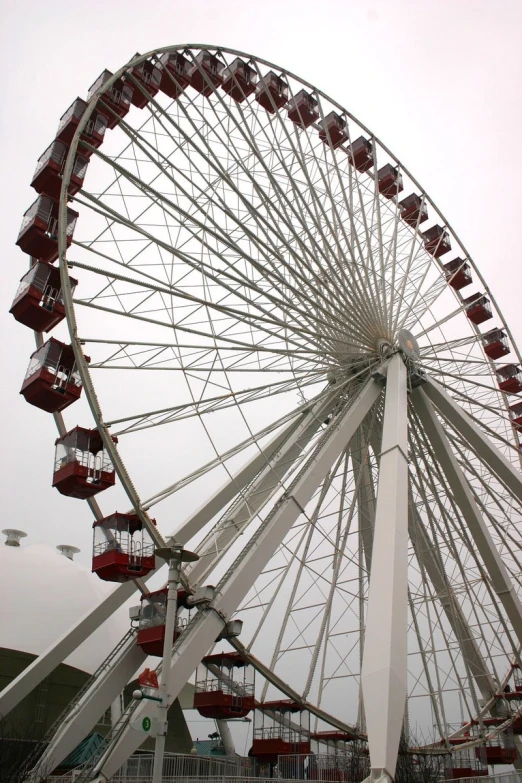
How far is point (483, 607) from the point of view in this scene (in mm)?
24953

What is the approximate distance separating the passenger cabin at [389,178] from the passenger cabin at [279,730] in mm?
18725

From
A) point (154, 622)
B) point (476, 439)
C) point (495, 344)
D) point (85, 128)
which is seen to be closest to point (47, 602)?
point (154, 622)

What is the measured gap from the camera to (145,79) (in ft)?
65.8

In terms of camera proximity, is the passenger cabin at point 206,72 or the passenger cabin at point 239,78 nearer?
the passenger cabin at point 206,72

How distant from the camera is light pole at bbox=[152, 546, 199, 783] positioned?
11.1 m

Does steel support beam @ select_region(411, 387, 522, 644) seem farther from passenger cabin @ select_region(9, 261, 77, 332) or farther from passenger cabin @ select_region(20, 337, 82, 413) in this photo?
passenger cabin @ select_region(9, 261, 77, 332)

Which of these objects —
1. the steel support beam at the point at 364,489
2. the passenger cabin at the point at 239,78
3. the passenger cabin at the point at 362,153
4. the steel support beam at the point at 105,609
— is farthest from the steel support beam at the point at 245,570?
the passenger cabin at the point at 239,78

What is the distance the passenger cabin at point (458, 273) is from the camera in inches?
1118

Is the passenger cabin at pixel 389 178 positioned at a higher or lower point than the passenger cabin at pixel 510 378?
higher

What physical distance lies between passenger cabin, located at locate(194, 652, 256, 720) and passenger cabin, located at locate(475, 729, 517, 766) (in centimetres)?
1044

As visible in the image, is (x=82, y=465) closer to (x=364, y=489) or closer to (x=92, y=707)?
(x=92, y=707)

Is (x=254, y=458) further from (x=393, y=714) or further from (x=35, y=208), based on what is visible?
(x=393, y=714)

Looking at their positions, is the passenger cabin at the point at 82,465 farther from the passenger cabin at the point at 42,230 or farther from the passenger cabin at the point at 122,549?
the passenger cabin at the point at 42,230

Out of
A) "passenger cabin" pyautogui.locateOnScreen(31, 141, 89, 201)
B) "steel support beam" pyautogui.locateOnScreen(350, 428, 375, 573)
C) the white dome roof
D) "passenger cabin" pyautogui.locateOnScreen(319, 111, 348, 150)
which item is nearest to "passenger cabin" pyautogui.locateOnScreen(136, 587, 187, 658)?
"steel support beam" pyautogui.locateOnScreen(350, 428, 375, 573)
